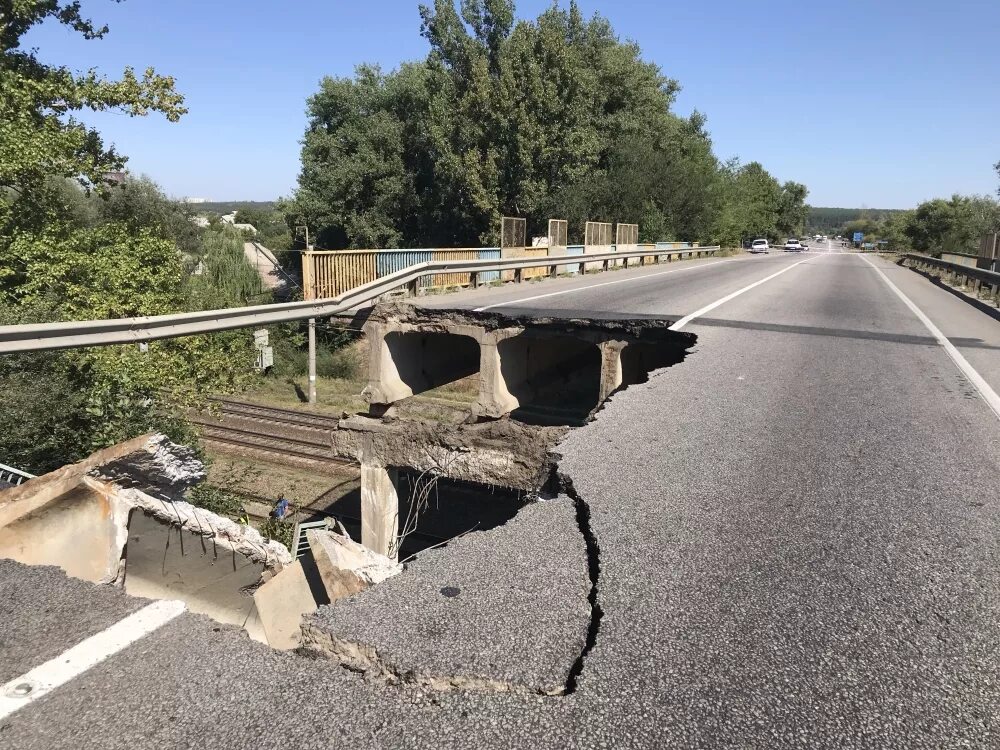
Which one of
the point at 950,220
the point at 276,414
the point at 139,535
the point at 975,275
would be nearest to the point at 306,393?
the point at 276,414

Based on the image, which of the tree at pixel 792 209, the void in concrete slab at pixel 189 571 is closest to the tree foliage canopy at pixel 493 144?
the void in concrete slab at pixel 189 571

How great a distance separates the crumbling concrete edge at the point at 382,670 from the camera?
2.46 meters

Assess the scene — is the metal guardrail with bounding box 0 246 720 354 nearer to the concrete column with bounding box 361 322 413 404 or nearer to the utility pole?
the concrete column with bounding box 361 322 413 404

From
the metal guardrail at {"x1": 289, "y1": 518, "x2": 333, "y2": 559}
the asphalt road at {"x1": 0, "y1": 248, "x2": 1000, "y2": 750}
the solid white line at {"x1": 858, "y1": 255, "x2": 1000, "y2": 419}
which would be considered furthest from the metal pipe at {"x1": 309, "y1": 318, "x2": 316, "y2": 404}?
the asphalt road at {"x1": 0, "y1": 248, "x2": 1000, "y2": 750}

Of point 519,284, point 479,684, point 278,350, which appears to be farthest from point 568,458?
point 278,350

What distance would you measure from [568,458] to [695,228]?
44.0 m

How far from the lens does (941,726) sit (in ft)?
7.60

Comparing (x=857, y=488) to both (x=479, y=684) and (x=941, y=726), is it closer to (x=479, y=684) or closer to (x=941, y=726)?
(x=941, y=726)

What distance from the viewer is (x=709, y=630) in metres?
2.83

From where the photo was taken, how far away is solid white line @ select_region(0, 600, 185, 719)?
2.48 m

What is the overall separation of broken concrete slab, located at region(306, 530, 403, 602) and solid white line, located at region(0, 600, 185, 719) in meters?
0.74

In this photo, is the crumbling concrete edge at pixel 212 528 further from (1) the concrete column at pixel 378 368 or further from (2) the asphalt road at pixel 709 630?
(1) the concrete column at pixel 378 368

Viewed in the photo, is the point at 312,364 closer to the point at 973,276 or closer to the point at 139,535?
the point at 139,535

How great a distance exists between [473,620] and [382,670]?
0.45m
